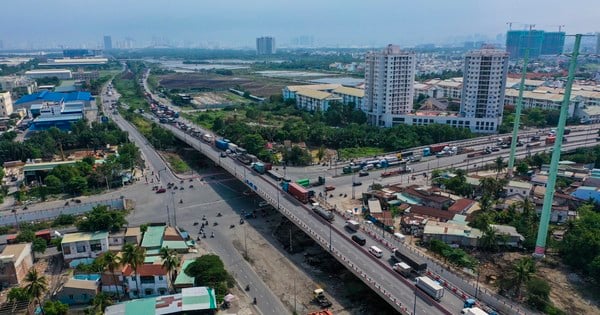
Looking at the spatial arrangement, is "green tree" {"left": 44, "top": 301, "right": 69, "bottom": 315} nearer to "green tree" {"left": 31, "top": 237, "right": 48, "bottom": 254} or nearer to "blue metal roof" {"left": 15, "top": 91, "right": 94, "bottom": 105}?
"green tree" {"left": 31, "top": 237, "right": 48, "bottom": 254}

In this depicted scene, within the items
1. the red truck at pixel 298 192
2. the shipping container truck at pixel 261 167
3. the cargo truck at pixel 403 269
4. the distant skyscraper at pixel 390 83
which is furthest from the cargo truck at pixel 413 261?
the distant skyscraper at pixel 390 83

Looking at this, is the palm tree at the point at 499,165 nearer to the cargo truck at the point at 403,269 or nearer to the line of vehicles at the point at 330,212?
the line of vehicles at the point at 330,212

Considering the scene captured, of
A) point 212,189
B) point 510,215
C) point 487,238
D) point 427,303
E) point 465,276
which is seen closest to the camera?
point 427,303

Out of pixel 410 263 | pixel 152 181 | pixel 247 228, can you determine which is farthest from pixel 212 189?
pixel 410 263

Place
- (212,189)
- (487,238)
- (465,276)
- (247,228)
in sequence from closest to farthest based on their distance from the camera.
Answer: (465,276), (487,238), (247,228), (212,189)

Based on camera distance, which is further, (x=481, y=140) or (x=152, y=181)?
(x=481, y=140)

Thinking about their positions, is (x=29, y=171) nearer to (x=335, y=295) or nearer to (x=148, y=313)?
(x=148, y=313)

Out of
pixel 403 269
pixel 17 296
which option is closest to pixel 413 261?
pixel 403 269

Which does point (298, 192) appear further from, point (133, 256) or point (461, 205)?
point (133, 256)
